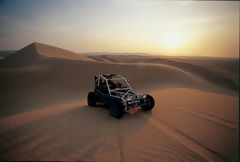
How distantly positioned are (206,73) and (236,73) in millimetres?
23960

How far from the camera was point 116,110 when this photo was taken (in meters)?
5.72

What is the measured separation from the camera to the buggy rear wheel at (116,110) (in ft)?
18.4

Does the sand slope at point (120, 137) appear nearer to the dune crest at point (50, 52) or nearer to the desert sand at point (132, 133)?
the desert sand at point (132, 133)

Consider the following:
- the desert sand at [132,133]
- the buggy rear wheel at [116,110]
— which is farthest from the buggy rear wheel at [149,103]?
the buggy rear wheel at [116,110]

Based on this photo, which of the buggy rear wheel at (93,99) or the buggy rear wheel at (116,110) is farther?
the buggy rear wheel at (93,99)

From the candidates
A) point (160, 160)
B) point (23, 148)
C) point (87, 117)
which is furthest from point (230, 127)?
point (23, 148)

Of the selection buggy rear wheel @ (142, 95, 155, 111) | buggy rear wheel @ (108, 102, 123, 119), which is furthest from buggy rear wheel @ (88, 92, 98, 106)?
buggy rear wheel @ (142, 95, 155, 111)

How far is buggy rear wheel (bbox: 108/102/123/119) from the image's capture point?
18.4 feet

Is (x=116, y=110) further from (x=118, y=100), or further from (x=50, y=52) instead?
(x=50, y=52)

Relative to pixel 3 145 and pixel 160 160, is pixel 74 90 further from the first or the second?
pixel 160 160

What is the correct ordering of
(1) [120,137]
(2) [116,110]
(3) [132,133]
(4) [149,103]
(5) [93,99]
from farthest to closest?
(5) [93,99] → (4) [149,103] → (2) [116,110] → (3) [132,133] → (1) [120,137]

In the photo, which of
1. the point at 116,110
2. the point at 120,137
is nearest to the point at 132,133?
the point at 120,137

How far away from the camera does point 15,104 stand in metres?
10.3

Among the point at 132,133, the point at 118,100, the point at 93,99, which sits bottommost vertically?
the point at 132,133
